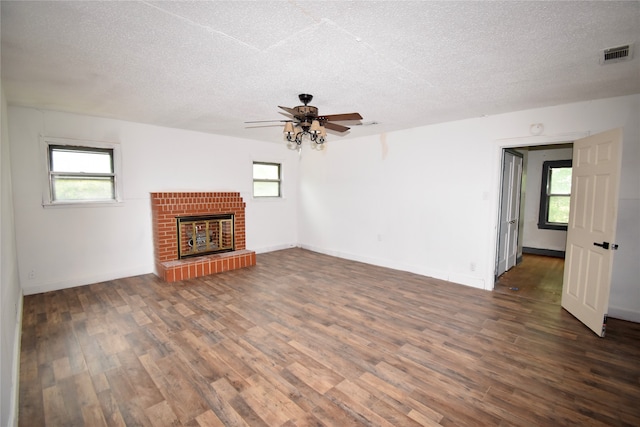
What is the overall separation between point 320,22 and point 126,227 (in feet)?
14.5

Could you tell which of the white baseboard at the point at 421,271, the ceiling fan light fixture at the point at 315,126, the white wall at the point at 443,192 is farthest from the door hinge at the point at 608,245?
the ceiling fan light fixture at the point at 315,126

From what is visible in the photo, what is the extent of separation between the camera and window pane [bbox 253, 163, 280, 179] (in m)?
6.34

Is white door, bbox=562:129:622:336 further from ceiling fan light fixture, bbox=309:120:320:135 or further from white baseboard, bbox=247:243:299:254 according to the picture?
white baseboard, bbox=247:243:299:254

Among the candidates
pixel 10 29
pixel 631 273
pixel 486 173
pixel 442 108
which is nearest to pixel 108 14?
pixel 10 29

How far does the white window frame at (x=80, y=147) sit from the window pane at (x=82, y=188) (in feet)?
0.24

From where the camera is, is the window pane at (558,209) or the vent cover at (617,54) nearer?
the vent cover at (617,54)

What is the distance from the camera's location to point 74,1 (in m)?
1.58

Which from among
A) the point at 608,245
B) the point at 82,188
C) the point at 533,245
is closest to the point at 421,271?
the point at 608,245

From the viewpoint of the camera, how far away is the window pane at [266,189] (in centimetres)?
636

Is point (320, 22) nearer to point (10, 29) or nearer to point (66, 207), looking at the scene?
point (10, 29)

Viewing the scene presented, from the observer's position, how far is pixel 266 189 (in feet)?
21.5

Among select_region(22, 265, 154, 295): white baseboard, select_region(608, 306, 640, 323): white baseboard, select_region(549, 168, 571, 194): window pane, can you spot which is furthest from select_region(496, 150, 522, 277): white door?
select_region(22, 265, 154, 295): white baseboard

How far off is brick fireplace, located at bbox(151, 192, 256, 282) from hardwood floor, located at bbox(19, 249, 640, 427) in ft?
2.12

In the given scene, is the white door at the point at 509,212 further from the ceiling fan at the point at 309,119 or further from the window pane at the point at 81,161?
the window pane at the point at 81,161
